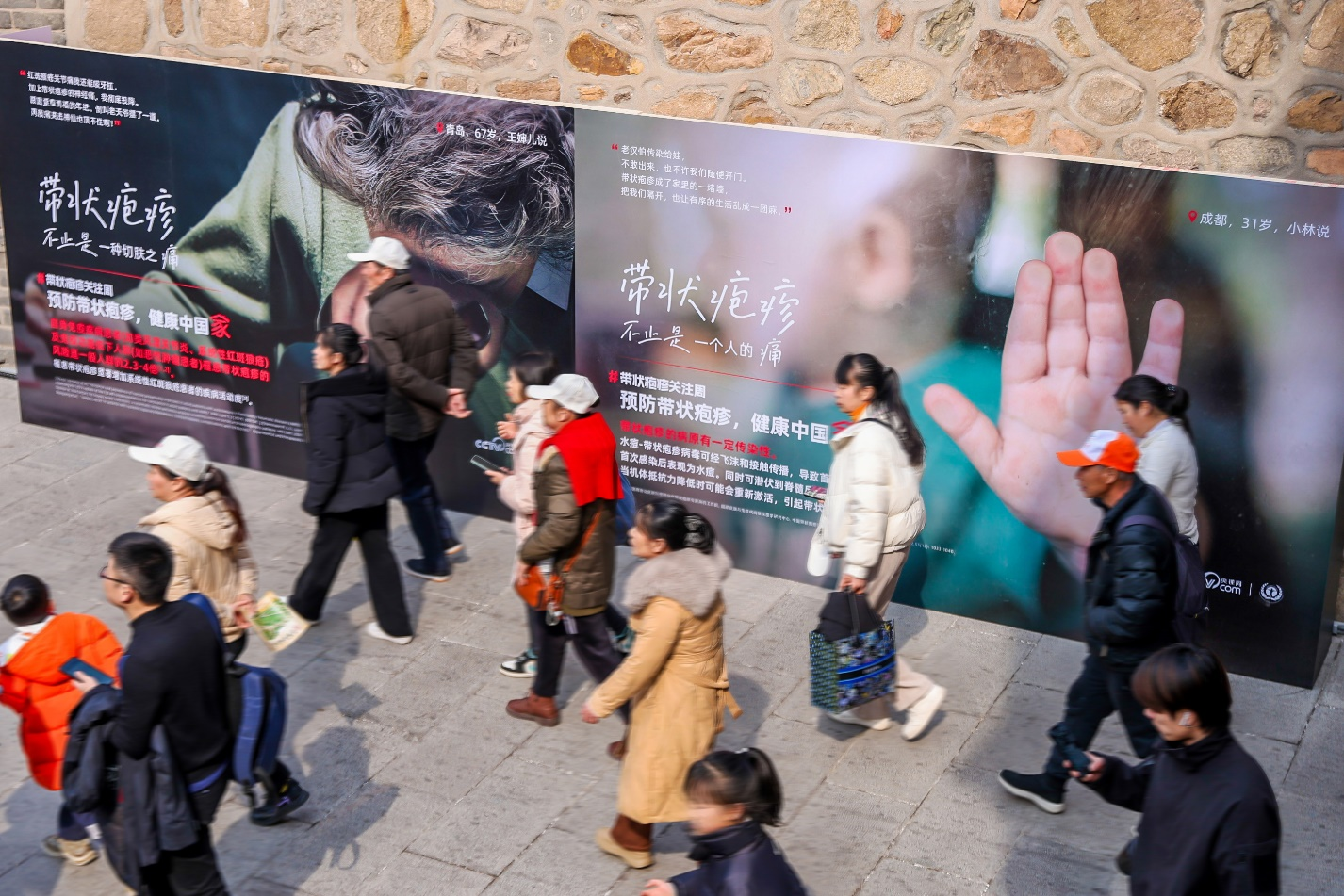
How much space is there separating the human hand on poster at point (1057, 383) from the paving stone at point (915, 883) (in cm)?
216

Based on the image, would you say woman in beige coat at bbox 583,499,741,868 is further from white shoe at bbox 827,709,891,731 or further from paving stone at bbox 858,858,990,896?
white shoe at bbox 827,709,891,731

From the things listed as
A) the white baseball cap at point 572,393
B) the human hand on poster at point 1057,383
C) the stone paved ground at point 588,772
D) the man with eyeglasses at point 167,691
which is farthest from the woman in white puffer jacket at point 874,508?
the man with eyeglasses at point 167,691

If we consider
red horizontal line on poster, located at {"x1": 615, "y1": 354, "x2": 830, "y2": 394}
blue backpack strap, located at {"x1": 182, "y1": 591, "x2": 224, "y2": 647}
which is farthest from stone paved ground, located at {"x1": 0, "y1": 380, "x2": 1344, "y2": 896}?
blue backpack strap, located at {"x1": 182, "y1": 591, "x2": 224, "y2": 647}

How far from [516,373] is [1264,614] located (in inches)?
143

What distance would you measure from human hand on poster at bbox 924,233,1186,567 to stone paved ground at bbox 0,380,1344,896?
74 cm

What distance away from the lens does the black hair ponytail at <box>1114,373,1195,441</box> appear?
20.0 feet

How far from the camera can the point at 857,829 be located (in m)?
5.81

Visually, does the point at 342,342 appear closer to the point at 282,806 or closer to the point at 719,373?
the point at 719,373

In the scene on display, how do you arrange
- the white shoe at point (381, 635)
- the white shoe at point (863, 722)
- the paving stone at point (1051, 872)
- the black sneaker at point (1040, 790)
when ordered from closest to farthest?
1. the paving stone at point (1051, 872)
2. the black sneaker at point (1040, 790)
3. the white shoe at point (863, 722)
4. the white shoe at point (381, 635)

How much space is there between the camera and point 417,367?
7613 mm

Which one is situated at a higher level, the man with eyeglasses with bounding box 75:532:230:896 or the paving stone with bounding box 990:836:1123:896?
the man with eyeglasses with bounding box 75:532:230:896

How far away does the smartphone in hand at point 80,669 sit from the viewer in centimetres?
473

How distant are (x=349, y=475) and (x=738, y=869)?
379 centimetres

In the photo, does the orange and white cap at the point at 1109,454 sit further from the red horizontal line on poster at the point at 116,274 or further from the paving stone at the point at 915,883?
the red horizontal line on poster at the point at 116,274
